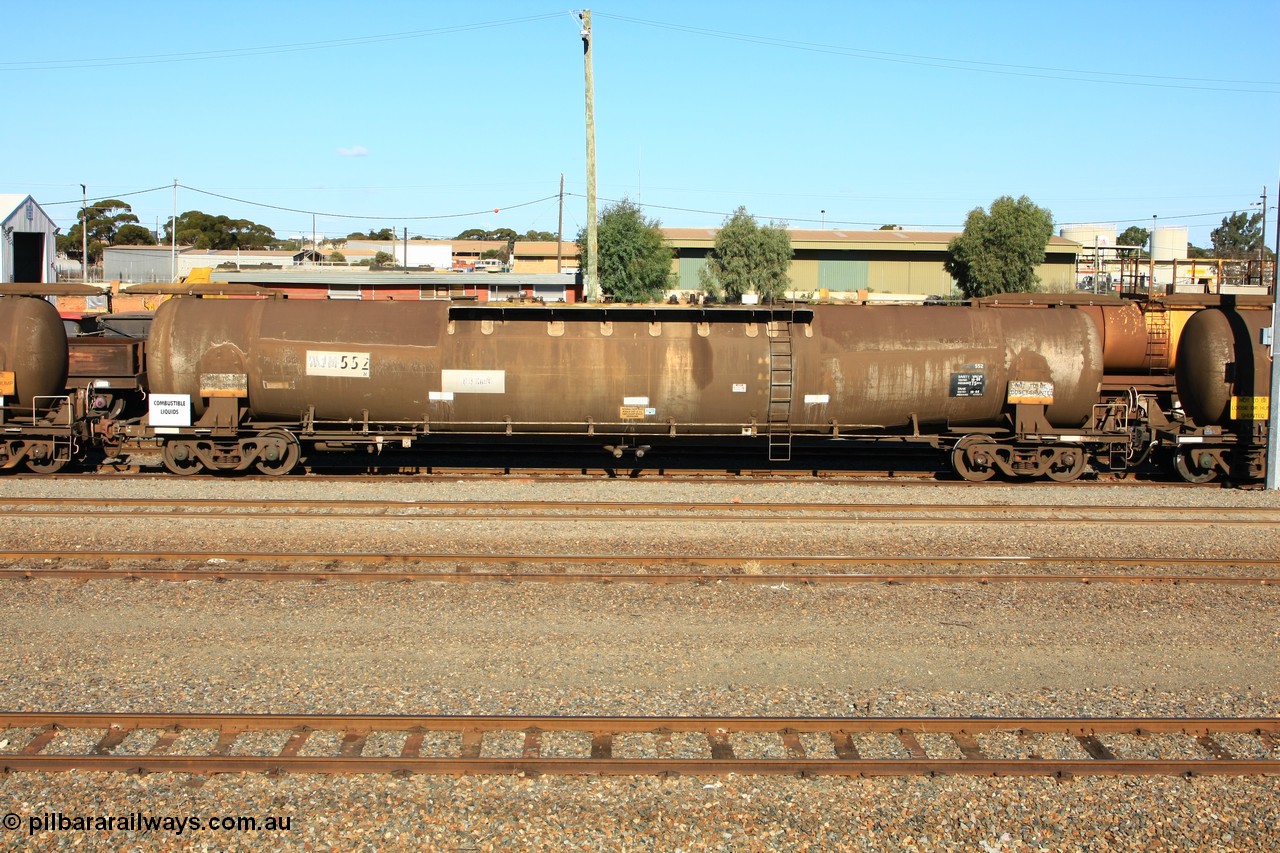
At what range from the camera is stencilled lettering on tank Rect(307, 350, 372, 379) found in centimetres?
1675

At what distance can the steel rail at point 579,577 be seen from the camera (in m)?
10.4

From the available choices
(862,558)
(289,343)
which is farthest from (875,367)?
(289,343)

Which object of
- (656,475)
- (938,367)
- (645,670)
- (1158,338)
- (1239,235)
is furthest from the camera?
(1239,235)

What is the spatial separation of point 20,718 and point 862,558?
8579 millimetres

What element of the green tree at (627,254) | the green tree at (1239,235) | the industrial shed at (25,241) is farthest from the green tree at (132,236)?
the green tree at (1239,235)

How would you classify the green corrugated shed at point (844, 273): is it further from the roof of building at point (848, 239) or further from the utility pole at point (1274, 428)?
the utility pole at point (1274, 428)

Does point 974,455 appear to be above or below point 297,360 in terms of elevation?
below

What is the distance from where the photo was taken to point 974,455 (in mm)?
17344

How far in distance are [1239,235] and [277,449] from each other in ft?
535

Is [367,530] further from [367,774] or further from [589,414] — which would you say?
[367,774]

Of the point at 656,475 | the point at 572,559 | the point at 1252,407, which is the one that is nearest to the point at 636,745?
the point at 572,559

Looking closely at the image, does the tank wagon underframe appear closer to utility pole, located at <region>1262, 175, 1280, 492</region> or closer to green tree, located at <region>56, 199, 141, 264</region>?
utility pole, located at <region>1262, 175, 1280, 492</region>

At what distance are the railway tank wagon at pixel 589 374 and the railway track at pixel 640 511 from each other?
2560mm

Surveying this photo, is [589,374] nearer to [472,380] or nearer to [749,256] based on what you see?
[472,380]
